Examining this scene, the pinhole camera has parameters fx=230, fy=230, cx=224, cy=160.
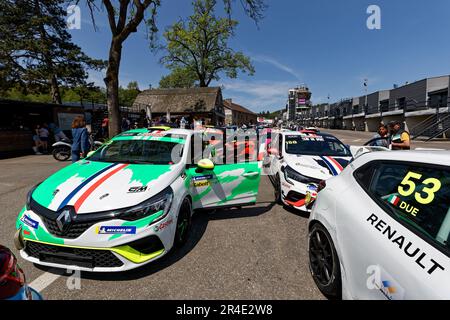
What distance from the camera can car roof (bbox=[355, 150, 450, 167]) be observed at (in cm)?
162

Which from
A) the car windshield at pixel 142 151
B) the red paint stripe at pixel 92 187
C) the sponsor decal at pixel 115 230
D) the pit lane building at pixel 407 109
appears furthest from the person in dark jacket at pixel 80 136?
the pit lane building at pixel 407 109

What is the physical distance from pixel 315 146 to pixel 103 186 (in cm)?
450

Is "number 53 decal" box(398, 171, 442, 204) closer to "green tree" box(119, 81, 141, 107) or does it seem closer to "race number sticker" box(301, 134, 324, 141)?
"race number sticker" box(301, 134, 324, 141)

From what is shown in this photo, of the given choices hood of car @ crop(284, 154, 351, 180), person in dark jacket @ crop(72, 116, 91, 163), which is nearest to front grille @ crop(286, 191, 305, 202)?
hood of car @ crop(284, 154, 351, 180)

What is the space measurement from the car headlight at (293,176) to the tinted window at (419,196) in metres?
2.03

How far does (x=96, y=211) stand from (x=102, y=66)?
2231 centimetres

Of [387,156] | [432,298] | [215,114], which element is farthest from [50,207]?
[215,114]

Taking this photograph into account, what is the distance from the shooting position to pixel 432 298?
1217 mm

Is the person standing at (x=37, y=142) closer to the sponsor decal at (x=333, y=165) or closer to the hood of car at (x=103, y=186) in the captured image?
the hood of car at (x=103, y=186)

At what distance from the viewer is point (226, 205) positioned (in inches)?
149

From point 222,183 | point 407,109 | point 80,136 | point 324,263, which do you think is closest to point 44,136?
point 80,136

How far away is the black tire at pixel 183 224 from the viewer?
2912mm

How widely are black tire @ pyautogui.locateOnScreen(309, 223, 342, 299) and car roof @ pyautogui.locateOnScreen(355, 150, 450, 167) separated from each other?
0.85 m
